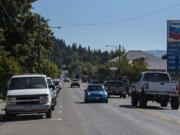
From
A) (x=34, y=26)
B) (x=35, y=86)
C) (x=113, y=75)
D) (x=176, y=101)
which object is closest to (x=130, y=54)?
(x=113, y=75)

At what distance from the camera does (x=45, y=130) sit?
72.1 ft

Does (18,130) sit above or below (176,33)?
below

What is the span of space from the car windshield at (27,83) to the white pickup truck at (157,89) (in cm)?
1201

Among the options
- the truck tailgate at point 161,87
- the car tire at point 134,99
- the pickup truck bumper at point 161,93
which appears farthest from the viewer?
the car tire at point 134,99

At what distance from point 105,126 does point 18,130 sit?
3.31 metres

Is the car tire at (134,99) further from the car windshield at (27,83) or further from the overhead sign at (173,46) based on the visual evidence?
the overhead sign at (173,46)

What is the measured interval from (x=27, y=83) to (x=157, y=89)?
42.1 feet

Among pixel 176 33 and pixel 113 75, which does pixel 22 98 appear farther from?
pixel 113 75

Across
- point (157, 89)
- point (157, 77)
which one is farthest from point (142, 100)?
point (157, 77)

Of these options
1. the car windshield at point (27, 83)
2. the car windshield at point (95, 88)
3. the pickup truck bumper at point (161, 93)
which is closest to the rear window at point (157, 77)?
the pickup truck bumper at point (161, 93)

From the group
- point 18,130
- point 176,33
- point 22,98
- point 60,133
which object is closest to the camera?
point 60,133

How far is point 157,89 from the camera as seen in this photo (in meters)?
39.7

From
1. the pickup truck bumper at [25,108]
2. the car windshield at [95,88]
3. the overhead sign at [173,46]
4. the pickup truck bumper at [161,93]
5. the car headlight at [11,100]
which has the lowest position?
the pickup truck bumper at [25,108]

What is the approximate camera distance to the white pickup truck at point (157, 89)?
39656mm
